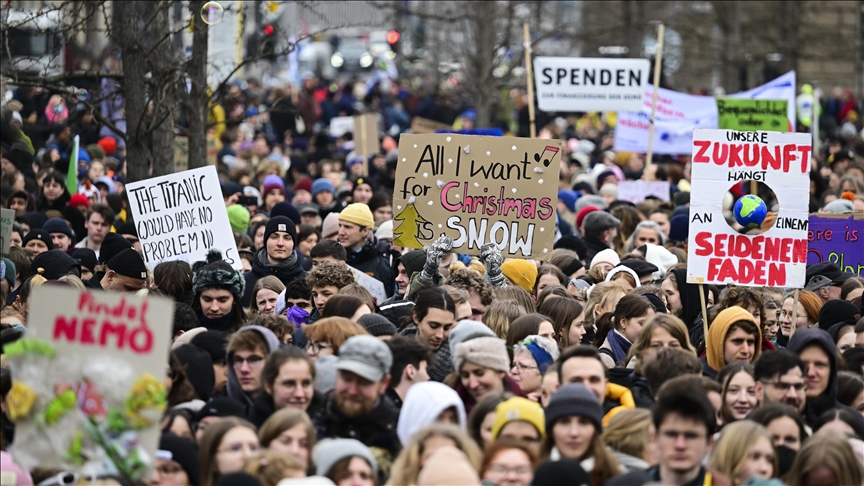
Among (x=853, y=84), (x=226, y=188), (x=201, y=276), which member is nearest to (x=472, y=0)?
(x=226, y=188)

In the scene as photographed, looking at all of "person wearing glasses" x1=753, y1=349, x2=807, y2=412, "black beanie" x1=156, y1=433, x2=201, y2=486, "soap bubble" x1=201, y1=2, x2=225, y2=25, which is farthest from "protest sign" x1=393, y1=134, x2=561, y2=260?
"black beanie" x1=156, y1=433, x2=201, y2=486

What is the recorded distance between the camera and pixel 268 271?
10648mm

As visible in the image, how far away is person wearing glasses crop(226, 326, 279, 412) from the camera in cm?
710

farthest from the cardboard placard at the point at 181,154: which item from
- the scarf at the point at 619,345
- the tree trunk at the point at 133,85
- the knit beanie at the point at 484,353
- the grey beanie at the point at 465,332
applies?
the knit beanie at the point at 484,353

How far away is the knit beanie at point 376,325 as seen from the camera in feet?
25.3

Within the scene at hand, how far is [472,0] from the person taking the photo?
25.9 metres

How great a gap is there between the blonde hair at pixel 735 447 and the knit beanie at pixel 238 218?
8063mm

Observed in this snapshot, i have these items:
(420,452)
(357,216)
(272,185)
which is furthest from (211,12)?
(420,452)

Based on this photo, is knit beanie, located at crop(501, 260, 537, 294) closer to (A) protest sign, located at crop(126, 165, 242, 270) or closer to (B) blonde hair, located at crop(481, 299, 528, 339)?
(B) blonde hair, located at crop(481, 299, 528, 339)

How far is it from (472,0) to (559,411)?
20393 millimetres

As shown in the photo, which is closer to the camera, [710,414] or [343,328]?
[710,414]

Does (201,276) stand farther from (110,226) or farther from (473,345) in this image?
(110,226)

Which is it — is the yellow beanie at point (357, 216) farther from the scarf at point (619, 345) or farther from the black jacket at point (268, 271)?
the scarf at point (619, 345)

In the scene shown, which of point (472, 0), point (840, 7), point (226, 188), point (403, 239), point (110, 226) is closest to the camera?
point (403, 239)
